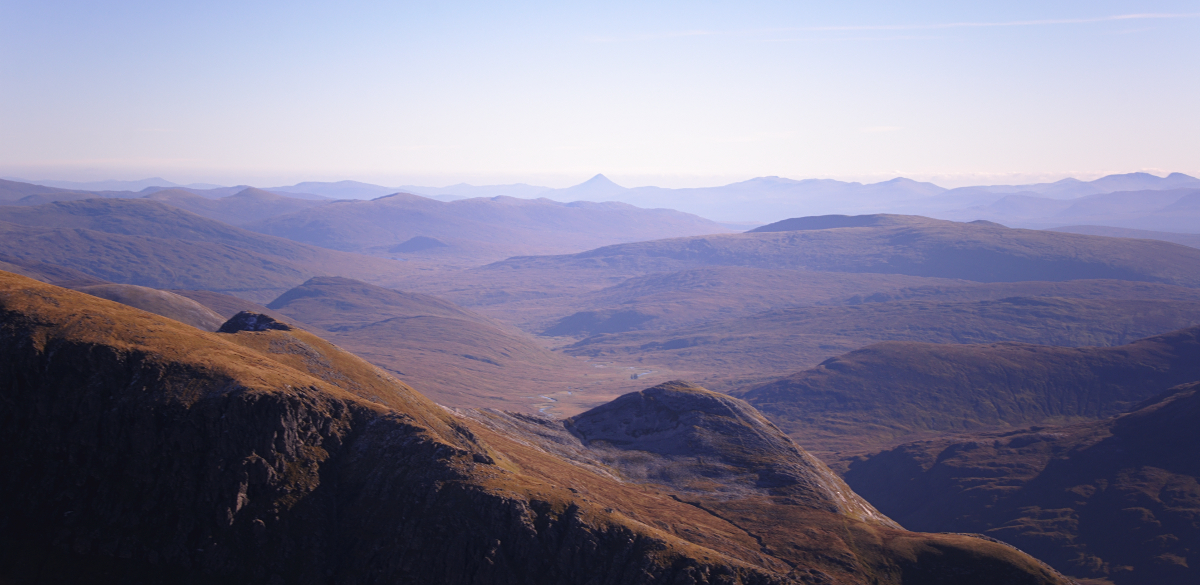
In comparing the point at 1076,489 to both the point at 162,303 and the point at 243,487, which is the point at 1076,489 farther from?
the point at 162,303

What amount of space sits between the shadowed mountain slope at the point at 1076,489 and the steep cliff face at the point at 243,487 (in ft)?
253

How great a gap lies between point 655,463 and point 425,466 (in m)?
39.6

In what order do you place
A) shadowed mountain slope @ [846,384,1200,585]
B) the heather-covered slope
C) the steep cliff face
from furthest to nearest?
the heather-covered slope, shadowed mountain slope @ [846,384,1200,585], the steep cliff face

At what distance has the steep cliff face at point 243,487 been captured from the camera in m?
51.6

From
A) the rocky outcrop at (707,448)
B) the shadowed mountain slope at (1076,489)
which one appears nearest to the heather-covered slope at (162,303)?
the rocky outcrop at (707,448)

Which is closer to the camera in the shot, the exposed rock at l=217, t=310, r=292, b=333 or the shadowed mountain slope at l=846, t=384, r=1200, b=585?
the exposed rock at l=217, t=310, r=292, b=333

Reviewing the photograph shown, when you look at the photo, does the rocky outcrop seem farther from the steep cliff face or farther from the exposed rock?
the exposed rock

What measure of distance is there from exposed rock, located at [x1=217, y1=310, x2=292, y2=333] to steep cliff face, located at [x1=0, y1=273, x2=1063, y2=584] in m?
13.9

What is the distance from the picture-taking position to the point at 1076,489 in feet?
468

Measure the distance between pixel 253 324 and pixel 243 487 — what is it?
1364 inches

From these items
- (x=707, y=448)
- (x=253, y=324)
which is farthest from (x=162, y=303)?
(x=707, y=448)

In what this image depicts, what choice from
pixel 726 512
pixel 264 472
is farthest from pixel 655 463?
pixel 264 472

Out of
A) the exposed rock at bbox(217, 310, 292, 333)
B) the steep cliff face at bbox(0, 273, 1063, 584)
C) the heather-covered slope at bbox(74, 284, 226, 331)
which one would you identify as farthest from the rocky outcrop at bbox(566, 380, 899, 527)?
the heather-covered slope at bbox(74, 284, 226, 331)

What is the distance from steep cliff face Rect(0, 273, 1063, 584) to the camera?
51594mm
